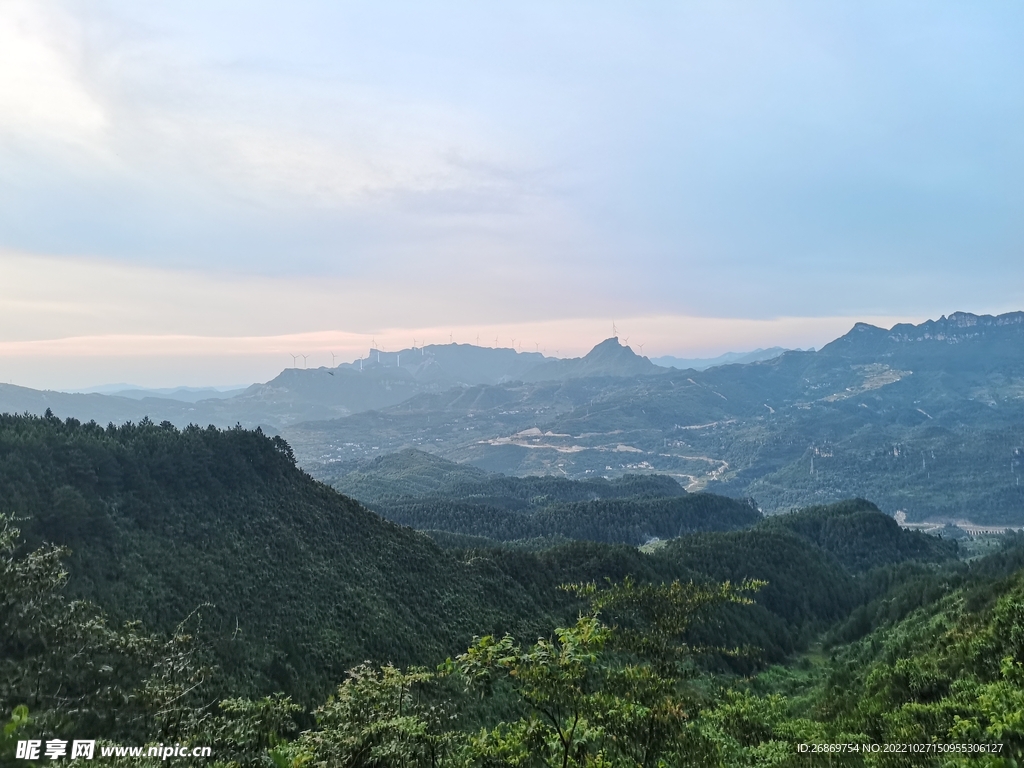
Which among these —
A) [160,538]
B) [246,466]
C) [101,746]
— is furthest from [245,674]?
[246,466]

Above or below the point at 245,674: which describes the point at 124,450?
above

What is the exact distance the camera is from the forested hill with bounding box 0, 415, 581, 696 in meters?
58.0

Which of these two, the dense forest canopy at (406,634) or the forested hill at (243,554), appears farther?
the forested hill at (243,554)

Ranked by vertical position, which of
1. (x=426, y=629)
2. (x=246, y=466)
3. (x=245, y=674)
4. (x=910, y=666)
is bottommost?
(x=426, y=629)

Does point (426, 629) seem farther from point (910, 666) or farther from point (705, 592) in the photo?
point (705, 592)

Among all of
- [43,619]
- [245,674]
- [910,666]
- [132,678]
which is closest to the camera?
[43,619]

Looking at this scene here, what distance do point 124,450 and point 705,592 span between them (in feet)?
277

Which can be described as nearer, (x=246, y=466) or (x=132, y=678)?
(x=132, y=678)

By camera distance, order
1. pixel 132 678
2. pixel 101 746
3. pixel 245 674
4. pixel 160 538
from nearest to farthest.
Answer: pixel 101 746, pixel 132 678, pixel 245 674, pixel 160 538

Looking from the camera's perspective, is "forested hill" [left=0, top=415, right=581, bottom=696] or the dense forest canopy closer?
the dense forest canopy

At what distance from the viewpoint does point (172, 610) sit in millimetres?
57750

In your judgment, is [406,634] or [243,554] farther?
[243,554]

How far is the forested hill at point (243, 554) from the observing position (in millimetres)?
58000

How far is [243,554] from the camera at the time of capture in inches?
2918
